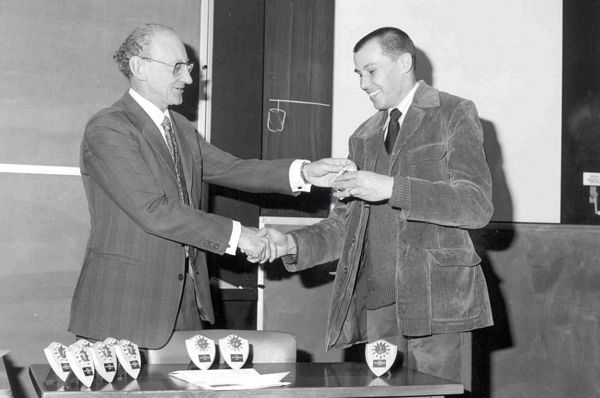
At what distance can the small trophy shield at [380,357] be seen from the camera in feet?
6.96

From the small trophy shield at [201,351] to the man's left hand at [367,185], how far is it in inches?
34.9

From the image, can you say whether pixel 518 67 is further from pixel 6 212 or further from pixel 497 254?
pixel 6 212

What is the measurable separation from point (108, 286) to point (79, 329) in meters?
0.18

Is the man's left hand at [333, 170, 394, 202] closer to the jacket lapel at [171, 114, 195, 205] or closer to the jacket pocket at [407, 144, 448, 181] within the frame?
the jacket pocket at [407, 144, 448, 181]

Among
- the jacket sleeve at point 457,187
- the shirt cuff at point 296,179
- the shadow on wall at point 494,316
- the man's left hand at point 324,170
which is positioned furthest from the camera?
the shadow on wall at point 494,316

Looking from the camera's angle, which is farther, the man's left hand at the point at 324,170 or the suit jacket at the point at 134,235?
the man's left hand at the point at 324,170

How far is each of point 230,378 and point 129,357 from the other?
25 cm

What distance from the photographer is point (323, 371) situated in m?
2.17

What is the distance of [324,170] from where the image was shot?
10.7 feet

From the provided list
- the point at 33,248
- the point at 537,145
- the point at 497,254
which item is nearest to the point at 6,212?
the point at 33,248

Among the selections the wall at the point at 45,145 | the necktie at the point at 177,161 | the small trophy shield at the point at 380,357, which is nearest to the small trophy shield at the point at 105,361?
the small trophy shield at the point at 380,357

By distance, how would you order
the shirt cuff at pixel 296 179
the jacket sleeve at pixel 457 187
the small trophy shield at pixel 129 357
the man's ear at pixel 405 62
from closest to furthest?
the small trophy shield at pixel 129 357 < the jacket sleeve at pixel 457 187 < the man's ear at pixel 405 62 < the shirt cuff at pixel 296 179

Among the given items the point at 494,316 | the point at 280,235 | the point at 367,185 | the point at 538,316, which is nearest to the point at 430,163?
the point at 367,185

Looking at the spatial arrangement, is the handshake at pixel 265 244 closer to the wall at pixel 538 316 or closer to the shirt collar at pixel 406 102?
the shirt collar at pixel 406 102
